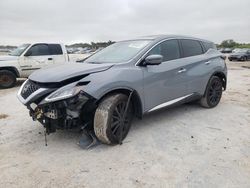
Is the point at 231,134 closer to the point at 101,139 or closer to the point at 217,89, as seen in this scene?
the point at 217,89

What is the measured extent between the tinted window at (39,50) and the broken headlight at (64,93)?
7.29 metres

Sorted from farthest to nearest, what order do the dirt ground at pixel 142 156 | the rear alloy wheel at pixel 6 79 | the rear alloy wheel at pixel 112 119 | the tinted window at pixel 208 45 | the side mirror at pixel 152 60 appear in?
the rear alloy wheel at pixel 6 79 → the tinted window at pixel 208 45 → the side mirror at pixel 152 60 → the rear alloy wheel at pixel 112 119 → the dirt ground at pixel 142 156

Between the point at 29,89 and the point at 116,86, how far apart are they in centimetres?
131

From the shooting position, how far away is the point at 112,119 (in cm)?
370

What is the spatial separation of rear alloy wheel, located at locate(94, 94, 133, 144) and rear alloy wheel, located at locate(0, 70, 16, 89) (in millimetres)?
7218

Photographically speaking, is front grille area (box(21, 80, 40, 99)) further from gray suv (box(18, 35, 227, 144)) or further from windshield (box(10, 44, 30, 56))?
windshield (box(10, 44, 30, 56))

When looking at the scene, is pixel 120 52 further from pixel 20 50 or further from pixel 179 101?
pixel 20 50

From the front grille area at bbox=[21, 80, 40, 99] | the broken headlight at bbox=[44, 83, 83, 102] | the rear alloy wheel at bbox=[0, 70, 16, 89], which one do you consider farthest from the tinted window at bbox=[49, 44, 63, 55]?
the broken headlight at bbox=[44, 83, 83, 102]

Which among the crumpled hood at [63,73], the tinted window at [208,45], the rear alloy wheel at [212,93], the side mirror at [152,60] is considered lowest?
the rear alloy wheel at [212,93]

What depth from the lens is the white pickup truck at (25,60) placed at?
9.62 metres

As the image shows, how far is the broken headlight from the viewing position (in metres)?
3.32

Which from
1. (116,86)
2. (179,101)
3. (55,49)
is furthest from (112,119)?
(55,49)

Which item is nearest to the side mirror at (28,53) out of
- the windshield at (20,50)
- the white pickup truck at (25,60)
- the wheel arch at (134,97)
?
the white pickup truck at (25,60)

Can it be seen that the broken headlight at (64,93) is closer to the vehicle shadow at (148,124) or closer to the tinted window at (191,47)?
the vehicle shadow at (148,124)
